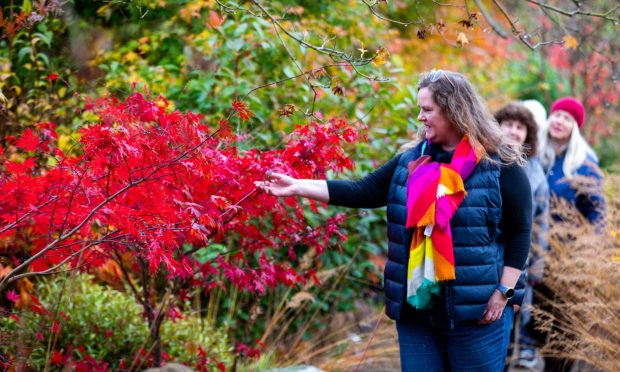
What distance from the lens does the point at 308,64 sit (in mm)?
5902

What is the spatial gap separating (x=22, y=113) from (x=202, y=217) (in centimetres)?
249

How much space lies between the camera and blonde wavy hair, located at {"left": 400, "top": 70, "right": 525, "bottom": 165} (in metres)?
2.96

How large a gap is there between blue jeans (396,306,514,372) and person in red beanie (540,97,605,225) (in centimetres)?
217

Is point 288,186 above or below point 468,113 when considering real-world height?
below

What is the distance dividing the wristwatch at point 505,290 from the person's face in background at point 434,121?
0.62 m

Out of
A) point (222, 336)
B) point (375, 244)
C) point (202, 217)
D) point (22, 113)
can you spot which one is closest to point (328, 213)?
point (375, 244)

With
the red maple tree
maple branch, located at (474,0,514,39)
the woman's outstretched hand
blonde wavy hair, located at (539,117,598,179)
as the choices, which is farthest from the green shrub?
blonde wavy hair, located at (539,117,598,179)

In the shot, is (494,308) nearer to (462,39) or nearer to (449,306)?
(449,306)

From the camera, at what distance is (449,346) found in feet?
9.78

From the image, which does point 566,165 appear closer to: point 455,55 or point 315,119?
point 315,119

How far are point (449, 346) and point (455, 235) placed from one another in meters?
0.46

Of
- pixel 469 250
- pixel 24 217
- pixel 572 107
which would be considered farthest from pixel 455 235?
pixel 572 107

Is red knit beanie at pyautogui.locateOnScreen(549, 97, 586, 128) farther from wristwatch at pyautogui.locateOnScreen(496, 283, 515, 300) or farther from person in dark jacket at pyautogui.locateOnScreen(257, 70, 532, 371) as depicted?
wristwatch at pyautogui.locateOnScreen(496, 283, 515, 300)

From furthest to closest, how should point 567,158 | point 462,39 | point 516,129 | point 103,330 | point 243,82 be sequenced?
1. point 567,158
2. point 243,82
3. point 516,129
4. point 103,330
5. point 462,39
